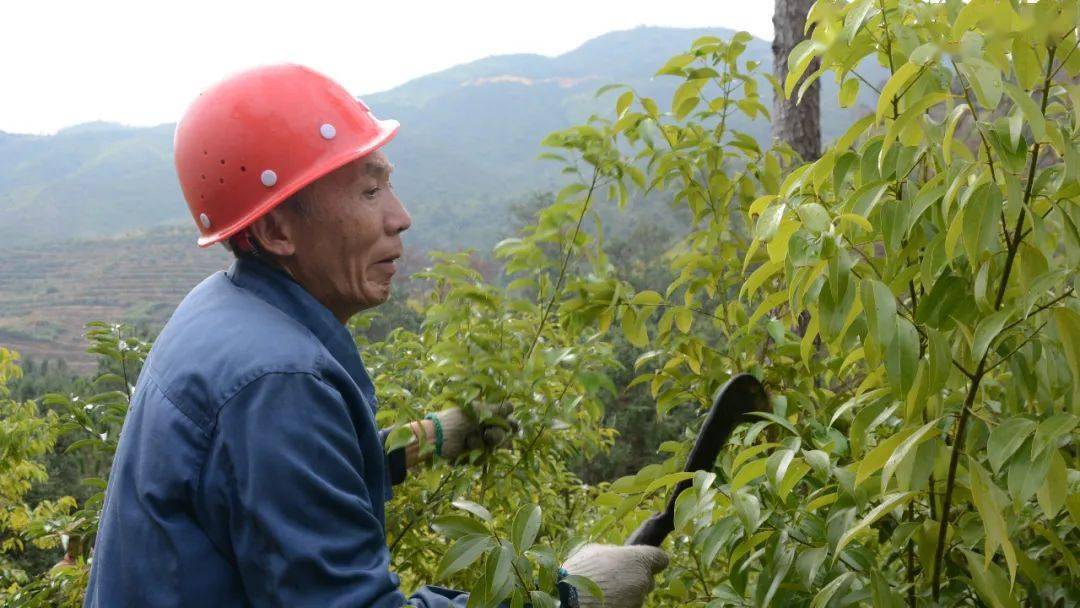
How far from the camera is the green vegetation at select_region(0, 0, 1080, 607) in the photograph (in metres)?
1.28

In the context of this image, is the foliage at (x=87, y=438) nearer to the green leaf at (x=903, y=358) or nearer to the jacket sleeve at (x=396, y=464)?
the jacket sleeve at (x=396, y=464)

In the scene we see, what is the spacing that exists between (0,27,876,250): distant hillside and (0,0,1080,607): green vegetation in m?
45.0

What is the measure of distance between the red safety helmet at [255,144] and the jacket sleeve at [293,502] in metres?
0.43

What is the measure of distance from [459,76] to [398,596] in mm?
127517

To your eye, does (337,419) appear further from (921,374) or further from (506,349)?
(506,349)

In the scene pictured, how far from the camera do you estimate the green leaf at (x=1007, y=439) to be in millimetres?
1248

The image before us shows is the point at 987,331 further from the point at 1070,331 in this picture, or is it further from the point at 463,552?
the point at 463,552

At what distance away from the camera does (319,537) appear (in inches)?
55.9

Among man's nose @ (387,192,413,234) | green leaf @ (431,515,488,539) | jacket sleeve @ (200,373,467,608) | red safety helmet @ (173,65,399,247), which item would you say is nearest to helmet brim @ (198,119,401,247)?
red safety helmet @ (173,65,399,247)

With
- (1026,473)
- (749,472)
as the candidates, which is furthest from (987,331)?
(749,472)

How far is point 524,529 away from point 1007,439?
70 cm

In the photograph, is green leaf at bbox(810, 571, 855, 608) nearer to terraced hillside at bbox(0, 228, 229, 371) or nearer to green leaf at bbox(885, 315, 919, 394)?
green leaf at bbox(885, 315, 919, 394)

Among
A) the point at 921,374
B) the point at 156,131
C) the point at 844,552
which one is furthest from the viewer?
the point at 156,131

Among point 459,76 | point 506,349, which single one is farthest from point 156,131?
point 506,349
